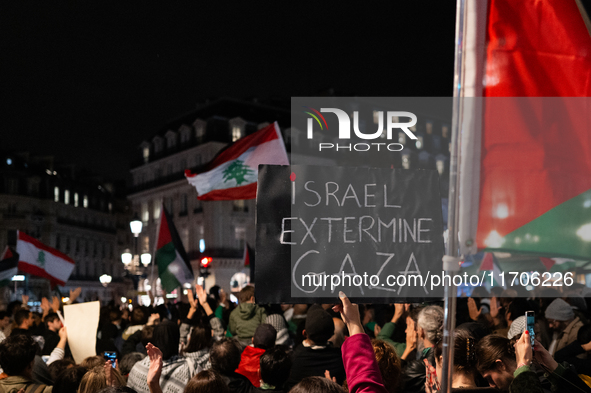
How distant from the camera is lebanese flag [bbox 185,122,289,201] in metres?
10.2

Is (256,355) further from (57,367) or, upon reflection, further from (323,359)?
(57,367)

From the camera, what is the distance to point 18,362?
4355mm

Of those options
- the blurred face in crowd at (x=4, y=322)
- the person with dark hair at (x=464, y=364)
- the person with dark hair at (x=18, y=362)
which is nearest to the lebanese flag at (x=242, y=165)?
the blurred face in crowd at (x=4, y=322)

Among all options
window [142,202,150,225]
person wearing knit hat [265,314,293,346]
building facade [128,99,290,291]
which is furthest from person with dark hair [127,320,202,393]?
window [142,202,150,225]

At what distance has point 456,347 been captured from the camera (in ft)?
10.5

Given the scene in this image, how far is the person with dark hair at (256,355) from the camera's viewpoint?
5242 millimetres

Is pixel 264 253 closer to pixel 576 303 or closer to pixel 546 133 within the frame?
pixel 546 133

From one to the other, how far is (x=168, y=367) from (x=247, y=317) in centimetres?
307

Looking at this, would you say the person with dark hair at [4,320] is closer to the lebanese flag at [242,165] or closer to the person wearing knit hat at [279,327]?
the lebanese flag at [242,165]

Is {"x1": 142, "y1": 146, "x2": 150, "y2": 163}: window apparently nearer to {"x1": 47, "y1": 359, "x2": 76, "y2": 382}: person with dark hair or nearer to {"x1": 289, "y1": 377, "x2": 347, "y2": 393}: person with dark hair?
{"x1": 47, "y1": 359, "x2": 76, "y2": 382}: person with dark hair

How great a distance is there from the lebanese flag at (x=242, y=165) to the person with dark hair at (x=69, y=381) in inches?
236

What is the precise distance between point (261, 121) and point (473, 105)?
185 feet

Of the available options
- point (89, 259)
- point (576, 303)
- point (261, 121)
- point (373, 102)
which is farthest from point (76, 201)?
point (576, 303)

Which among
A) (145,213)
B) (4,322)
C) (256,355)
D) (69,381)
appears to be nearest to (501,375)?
(256,355)
